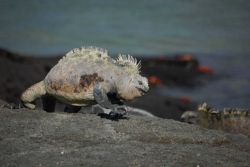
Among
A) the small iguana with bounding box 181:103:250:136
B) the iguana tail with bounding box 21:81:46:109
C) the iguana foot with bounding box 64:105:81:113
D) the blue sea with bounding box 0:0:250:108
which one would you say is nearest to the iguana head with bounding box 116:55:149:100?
the iguana foot with bounding box 64:105:81:113

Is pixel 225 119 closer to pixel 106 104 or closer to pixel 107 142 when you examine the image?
pixel 106 104

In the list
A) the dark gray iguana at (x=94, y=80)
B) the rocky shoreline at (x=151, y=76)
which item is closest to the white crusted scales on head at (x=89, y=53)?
the dark gray iguana at (x=94, y=80)

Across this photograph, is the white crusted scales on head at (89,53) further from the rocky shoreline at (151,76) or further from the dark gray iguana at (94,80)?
the rocky shoreline at (151,76)

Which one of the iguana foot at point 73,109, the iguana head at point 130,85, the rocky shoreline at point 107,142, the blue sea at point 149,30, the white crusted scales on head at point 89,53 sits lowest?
the rocky shoreline at point 107,142

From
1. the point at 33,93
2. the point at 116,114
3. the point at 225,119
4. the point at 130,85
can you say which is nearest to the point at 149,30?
the point at 225,119

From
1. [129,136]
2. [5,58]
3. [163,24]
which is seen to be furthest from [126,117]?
[163,24]
